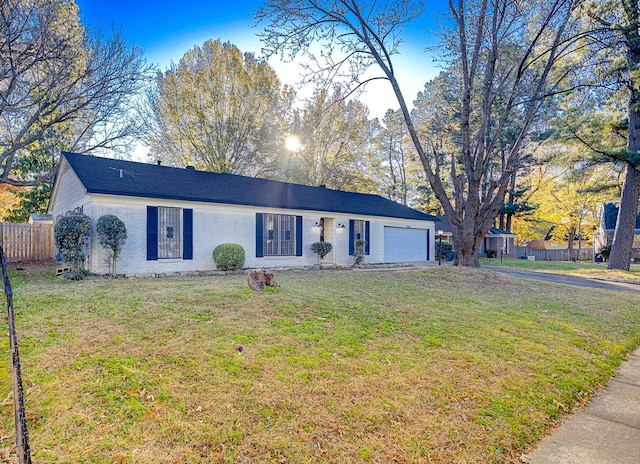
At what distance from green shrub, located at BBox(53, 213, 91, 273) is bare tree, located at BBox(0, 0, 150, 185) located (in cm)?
350

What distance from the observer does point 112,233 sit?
9.65 metres

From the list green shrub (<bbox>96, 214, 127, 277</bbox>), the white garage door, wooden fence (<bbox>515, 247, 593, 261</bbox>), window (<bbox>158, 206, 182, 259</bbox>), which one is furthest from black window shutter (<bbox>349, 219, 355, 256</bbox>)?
wooden fence (<bbox>515, 247, 593, 261</bbox>)

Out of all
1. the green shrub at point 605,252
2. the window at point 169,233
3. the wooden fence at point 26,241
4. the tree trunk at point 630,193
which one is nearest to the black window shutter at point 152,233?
the window at point 169,233

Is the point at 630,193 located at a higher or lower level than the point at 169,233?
higher

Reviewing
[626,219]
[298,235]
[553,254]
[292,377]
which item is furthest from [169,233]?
[553,254]

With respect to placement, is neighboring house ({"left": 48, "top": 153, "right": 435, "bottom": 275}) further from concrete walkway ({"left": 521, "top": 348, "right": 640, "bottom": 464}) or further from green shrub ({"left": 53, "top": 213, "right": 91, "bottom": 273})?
concrete walkway ({"left": 521, "top": 348, "right": 640, "bottom": 464})

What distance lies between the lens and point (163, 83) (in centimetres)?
1934

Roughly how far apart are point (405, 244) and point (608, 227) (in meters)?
21.2

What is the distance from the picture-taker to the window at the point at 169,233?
10828 mm

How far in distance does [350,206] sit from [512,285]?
26.8ft

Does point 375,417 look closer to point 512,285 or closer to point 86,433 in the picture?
point 86,433

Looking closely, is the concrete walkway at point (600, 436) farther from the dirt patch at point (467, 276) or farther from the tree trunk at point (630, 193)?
the tree trunk at point (630, 193)

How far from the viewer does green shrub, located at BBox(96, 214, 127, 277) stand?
9602mm

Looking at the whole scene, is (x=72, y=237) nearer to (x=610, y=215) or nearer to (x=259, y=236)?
(x=259, y=236)
